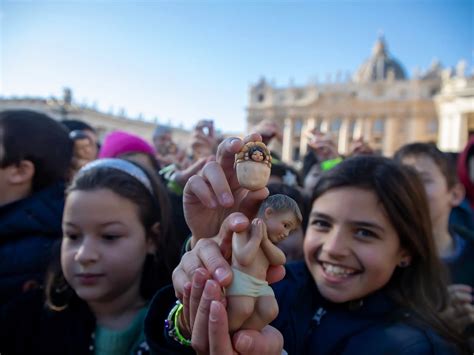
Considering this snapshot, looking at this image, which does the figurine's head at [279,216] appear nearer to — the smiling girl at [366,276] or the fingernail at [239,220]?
the fingernail at [239,220]

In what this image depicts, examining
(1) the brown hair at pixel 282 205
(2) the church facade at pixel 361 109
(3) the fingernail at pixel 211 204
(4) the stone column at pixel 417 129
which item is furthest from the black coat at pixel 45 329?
(4) the stone column at pixel 417 129

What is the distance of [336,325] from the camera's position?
124cm

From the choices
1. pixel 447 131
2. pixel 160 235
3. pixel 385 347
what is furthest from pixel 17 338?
pixel 447 131

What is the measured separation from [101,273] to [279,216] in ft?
3.09

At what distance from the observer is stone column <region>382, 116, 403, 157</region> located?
122 feet

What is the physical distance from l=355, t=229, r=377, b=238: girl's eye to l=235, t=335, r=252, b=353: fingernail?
764mm

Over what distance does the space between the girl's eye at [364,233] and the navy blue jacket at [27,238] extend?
1.45m

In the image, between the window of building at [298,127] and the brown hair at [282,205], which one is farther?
the window of building at [298,127]

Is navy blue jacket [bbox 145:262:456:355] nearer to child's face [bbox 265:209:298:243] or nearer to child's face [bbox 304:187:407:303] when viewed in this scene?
child's face [bbox 304:187:407:303]

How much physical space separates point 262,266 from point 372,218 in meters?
0.79

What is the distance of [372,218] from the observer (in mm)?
1318

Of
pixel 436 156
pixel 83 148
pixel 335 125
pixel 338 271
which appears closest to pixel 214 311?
pixel 338 271

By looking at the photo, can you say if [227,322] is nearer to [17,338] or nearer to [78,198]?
[78,198]

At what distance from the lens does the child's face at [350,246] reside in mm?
1252
